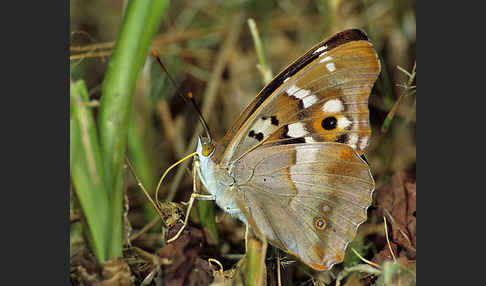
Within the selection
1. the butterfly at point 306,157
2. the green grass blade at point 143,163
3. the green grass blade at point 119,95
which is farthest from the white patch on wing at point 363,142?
A: the green grass blade at point 143,163

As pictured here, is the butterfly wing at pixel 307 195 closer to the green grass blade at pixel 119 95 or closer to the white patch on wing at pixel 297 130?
the white patch on wing at pixel 297 130

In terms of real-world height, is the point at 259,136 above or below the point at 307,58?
below

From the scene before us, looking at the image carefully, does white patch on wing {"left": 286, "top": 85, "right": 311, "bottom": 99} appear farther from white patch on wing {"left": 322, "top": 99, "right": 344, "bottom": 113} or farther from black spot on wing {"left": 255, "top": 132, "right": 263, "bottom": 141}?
black spot on wing {"left": 255, "top": 132, "right": 263, "bottom": 141}

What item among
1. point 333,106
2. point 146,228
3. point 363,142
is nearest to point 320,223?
point 363,142

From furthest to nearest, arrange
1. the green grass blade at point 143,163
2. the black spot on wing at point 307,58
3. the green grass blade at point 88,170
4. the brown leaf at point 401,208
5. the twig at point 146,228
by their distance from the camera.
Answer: the green grass blade at point 143,163 → the twig at point 146,228 → the brown leaf at point 401,208 → the black spot on wing at point 307,58 → the green grass blade at point 88,170

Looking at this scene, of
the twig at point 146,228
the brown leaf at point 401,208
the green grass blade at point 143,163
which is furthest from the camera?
the green grass blade at point 143,163

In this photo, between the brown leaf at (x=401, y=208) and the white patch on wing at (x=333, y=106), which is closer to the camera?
the white patch on wing at (x=333, y=106)

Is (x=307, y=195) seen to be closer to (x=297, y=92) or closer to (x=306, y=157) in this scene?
(x=306, y=157)
